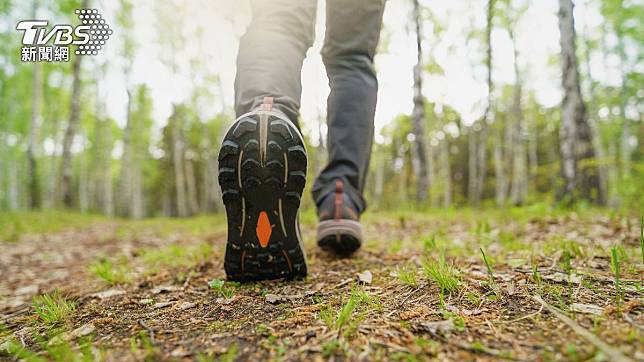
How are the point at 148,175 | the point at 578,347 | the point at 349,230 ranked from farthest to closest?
the point at 148,175 → the point at 349,230 → the point at 578,347

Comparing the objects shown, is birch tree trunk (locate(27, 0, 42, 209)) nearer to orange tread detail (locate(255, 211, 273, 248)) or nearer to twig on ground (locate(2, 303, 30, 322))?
twig on ground (locate(2, 303, 30, 322))

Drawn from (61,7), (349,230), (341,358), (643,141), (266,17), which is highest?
(61,7)

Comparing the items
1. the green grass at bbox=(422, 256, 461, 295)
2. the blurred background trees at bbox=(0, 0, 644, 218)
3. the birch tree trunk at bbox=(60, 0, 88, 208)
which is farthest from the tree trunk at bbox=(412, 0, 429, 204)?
the birch tree trunk at bbox=(60, 0, 88, 208)

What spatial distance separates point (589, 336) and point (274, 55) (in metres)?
1.12

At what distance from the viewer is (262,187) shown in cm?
110

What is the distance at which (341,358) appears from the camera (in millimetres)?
697

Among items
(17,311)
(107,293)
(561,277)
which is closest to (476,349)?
(561,277)

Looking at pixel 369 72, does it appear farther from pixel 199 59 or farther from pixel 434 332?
pixel 199 59

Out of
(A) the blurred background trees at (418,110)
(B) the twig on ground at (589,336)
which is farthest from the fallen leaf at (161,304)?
(A) the blurred background trees at (418,110)

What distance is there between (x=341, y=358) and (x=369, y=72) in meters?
1.21

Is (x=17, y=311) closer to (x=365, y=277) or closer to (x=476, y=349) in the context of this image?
(x=365, y=277)

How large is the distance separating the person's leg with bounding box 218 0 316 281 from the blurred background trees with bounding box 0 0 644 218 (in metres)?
4.75

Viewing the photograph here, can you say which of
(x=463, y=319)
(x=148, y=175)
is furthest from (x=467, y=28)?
(x=148, y=175)

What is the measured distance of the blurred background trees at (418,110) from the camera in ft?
18.9
